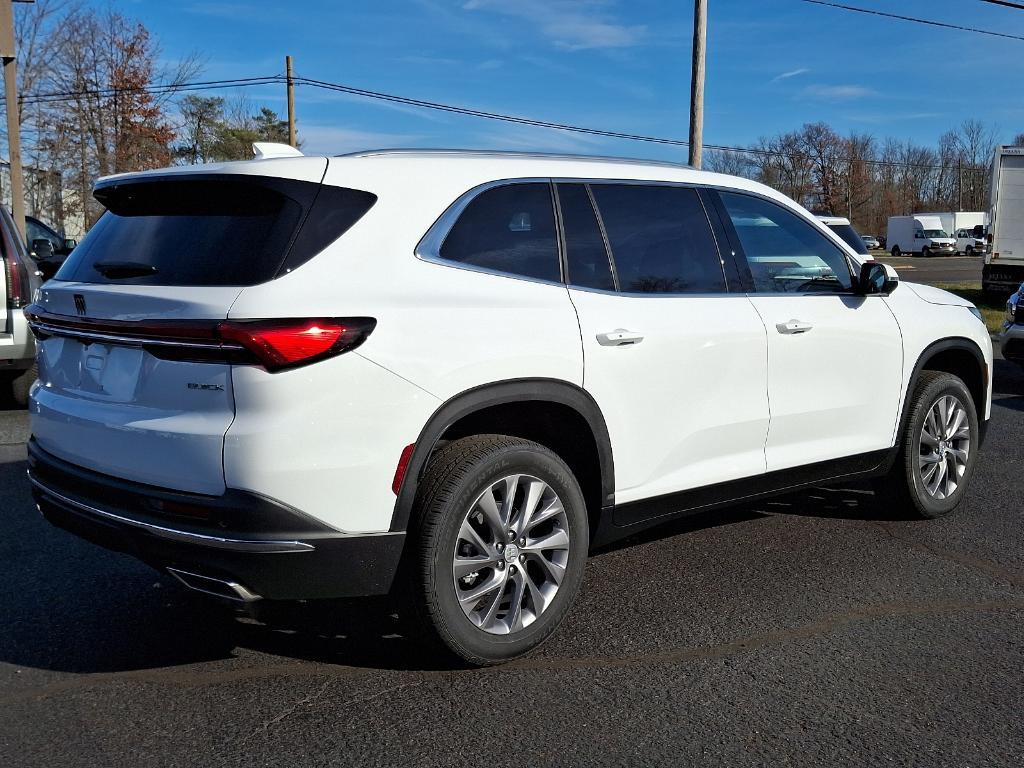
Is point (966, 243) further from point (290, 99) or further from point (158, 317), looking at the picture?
point (158, 317)

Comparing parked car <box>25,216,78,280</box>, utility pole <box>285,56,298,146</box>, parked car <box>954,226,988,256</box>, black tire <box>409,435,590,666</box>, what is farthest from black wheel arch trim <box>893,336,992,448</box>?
parked car <box>954,226,988,256</box>

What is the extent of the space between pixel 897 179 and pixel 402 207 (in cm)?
12265

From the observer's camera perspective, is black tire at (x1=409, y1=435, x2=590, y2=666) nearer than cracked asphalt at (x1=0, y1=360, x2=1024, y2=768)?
No

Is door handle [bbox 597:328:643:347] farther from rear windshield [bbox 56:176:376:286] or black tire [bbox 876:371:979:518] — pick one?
black tire [bbox 876:371:979:518]

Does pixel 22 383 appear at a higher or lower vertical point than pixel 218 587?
lower

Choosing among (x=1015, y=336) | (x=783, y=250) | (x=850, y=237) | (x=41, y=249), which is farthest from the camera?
(x=850, y=237)

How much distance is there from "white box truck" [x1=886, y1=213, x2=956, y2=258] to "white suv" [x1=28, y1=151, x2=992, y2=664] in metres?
70.3

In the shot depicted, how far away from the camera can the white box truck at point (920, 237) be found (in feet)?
225

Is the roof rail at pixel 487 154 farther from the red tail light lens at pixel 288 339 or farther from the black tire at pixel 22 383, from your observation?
the black tire at pixel 22 383

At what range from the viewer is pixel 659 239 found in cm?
428

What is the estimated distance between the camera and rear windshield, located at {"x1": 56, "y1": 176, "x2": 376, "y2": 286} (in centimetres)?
316

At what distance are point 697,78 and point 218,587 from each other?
55.4ft

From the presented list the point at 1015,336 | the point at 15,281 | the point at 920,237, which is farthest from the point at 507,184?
the point at 920,237

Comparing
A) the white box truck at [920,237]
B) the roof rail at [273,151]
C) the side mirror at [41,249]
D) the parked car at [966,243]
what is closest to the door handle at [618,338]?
the roof rail at [273,151]
